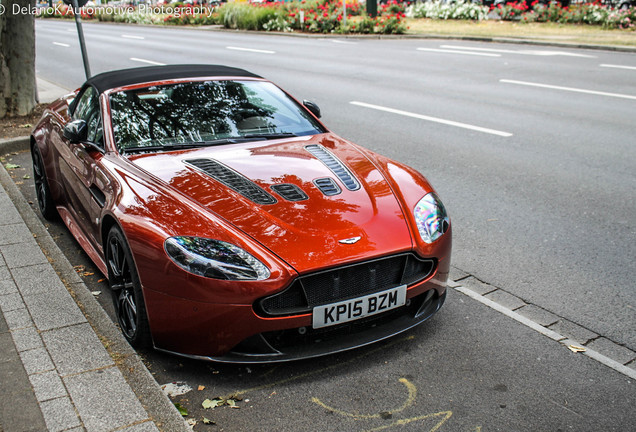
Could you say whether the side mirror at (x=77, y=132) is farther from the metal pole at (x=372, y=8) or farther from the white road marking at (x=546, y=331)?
the metal pole at (x=372, y=8)

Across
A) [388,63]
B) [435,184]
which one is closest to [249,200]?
[435,184]

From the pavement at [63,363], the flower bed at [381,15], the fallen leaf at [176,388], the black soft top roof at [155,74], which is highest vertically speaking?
the flower bed at [381,15]

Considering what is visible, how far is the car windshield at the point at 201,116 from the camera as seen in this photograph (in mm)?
4535

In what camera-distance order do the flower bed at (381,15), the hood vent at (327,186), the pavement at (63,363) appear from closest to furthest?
the pavement at (63,363) → the hood vent at (327,186) → the flower bed at (381,15)

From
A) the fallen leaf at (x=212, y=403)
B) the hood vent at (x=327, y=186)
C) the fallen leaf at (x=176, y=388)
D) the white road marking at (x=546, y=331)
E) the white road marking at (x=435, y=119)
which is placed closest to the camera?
the fallen leaf at (x=212, y=403)

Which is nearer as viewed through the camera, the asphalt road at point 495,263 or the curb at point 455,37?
the asphalt road at point 495,263

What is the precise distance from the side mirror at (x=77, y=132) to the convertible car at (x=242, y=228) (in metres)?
0.01

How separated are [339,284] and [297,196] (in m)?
0.70

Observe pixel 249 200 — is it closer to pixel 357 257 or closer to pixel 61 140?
pixel 357 257

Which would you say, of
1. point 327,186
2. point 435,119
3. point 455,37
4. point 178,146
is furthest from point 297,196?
point 455,37

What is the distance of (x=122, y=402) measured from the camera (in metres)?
3.10

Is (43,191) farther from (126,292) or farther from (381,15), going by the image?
(381,15)

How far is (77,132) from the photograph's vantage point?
182 inches

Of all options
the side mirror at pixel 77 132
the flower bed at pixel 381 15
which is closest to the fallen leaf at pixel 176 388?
the side mirror at pixel 77 132
